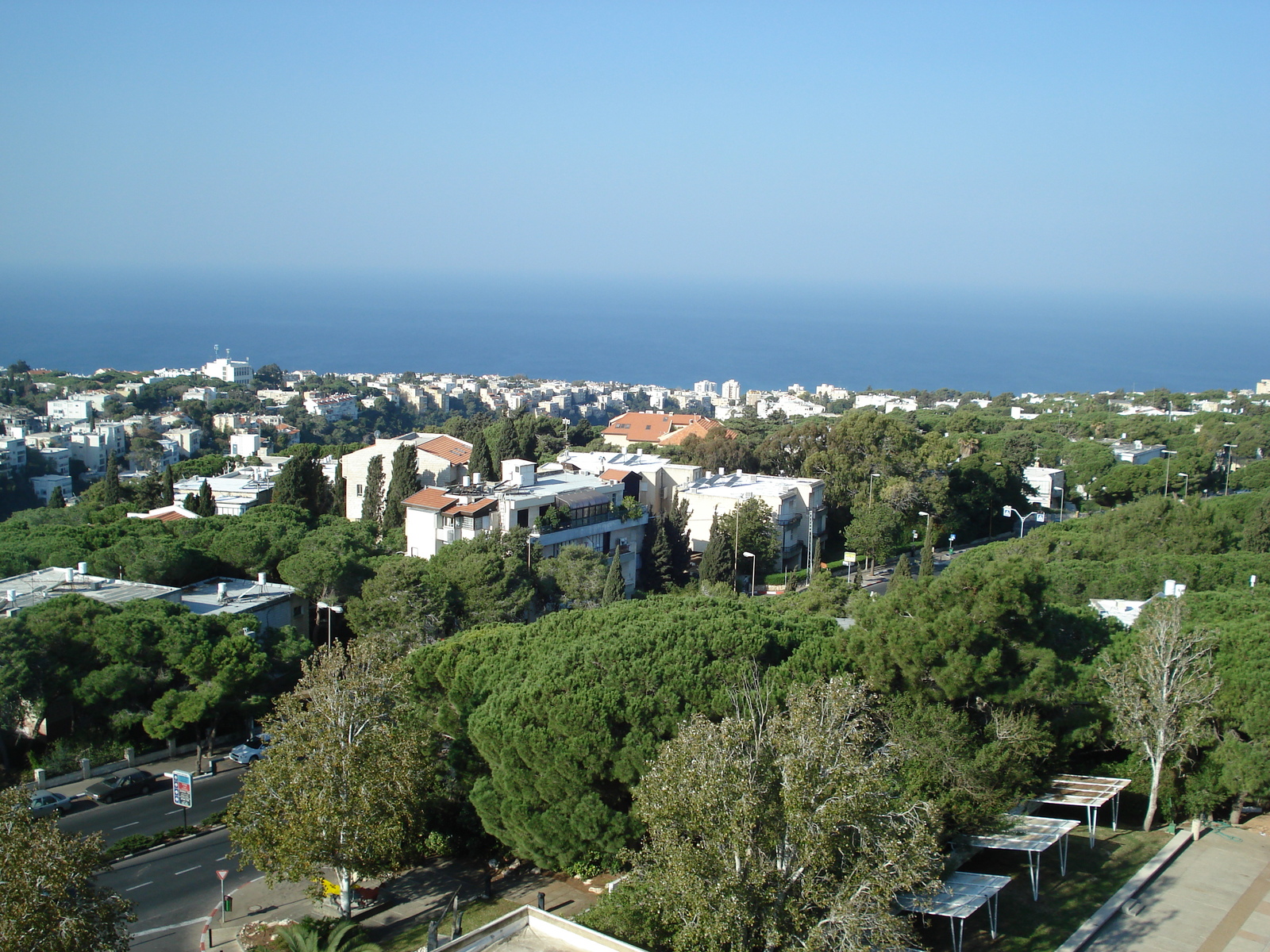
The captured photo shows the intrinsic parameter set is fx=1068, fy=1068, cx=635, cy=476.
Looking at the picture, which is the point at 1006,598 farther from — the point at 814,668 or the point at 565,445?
the point at 565,445

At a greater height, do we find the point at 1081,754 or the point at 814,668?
the point at 814,668

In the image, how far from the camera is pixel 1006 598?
17.6 m

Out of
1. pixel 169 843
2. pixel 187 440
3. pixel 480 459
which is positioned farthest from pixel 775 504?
pixel 187 440

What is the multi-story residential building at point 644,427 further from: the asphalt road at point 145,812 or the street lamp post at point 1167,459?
the asphalt road at point 145,812

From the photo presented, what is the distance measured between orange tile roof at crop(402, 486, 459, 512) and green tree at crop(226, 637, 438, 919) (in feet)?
53.2

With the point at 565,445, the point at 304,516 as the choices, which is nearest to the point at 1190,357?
the point at 565,445

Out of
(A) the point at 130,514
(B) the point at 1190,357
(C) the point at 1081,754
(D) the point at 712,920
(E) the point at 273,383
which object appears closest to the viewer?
(D) the point at 712,920

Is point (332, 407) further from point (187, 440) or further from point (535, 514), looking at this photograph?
point (535, 514)

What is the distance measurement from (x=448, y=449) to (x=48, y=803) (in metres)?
22.1

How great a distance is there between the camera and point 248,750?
21094mm

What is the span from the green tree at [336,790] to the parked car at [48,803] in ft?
16.7

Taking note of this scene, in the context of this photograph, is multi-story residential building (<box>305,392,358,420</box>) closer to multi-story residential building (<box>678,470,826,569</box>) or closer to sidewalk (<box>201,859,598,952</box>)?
multi-story residential building (<box>678,470,826,569</box>)

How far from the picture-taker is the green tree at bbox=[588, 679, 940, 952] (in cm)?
1101

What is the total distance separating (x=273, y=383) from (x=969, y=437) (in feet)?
298
